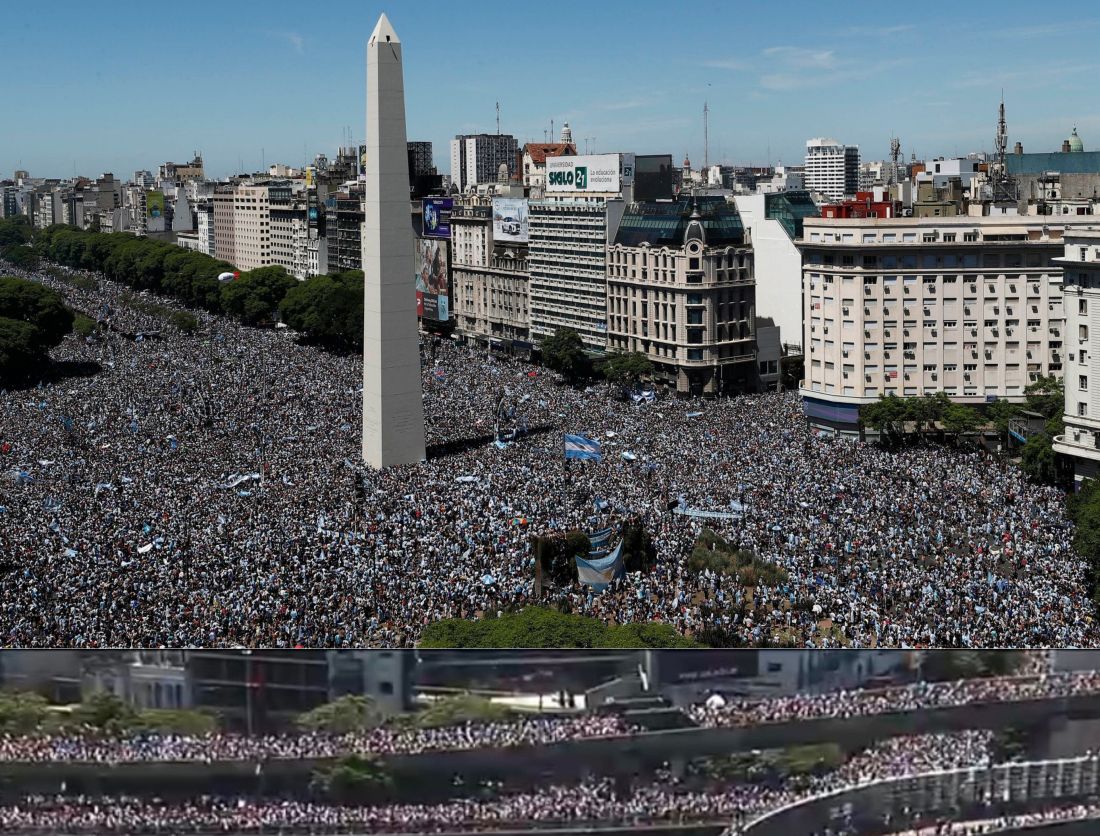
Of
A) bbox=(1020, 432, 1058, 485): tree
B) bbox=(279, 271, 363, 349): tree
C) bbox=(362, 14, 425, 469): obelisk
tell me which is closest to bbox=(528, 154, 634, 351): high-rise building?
bbox=(279, 271, 363, 349): tree

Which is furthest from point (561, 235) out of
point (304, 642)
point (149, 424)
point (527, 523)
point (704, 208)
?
point (304, 642)

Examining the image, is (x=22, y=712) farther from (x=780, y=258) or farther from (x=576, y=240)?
(x=576, y=240)

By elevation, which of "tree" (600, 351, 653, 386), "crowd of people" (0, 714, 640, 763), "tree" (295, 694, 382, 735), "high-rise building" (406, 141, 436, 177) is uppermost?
"high-rise building" (406, 141, 436, 177)

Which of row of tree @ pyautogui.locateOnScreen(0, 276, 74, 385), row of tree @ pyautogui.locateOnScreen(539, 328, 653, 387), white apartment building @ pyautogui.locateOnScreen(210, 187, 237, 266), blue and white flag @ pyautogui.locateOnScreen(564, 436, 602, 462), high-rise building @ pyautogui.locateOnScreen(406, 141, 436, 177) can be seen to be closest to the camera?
blue and white flag @ pyautogui.locateOnScreen(564, 436, 602, 462)

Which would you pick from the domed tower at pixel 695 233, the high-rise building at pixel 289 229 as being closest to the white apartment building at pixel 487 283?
the domed tower at pixel 695 233

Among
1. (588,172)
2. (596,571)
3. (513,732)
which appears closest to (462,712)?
(513,732)

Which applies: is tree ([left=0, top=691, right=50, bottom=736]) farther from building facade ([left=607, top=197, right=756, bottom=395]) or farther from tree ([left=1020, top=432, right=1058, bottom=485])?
building facade ([left=607, top=197, right=756, bottom=395])

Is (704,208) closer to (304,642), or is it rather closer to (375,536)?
(375,536)
